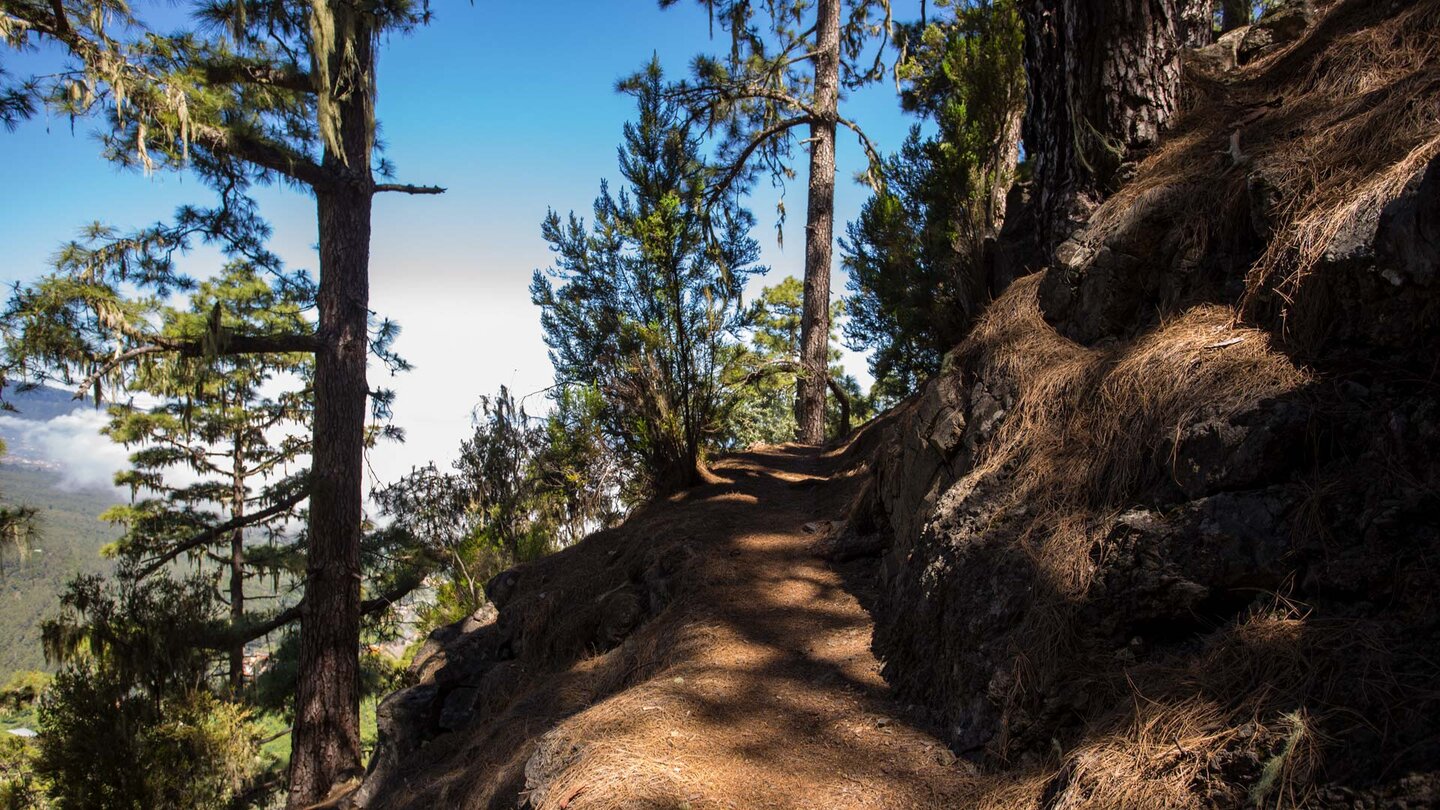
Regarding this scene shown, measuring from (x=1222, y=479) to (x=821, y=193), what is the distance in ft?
31.6

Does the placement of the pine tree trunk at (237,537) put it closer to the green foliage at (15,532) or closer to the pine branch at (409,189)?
the green foliage at (15,532)

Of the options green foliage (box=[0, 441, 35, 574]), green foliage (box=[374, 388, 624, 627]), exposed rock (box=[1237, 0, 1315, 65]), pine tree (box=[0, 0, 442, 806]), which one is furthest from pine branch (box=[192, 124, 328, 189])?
exposed rock (box=[1237, 0, 1315, 65])

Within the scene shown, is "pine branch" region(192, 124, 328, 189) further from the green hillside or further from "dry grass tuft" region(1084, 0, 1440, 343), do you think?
"dry grass tuft" region(1084, 0, 1440, 343)

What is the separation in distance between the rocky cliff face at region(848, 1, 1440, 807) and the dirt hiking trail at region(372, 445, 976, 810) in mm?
269

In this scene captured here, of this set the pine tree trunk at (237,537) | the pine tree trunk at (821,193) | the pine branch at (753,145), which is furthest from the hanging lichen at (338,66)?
the pine tree trunk at (237,537)

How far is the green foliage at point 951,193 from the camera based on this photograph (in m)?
5.40

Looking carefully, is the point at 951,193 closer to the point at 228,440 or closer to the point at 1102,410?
the point at 1102,410

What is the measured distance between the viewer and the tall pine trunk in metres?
7.84

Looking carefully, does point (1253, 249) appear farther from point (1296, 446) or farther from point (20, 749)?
point (20, 749)

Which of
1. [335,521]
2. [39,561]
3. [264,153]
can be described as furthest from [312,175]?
[39,561]

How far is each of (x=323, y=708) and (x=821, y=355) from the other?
7.71m

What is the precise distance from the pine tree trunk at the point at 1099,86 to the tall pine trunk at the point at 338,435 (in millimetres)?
6859

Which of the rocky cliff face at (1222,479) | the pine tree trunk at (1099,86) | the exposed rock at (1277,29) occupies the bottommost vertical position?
the rocky cliff face at (1222,479)

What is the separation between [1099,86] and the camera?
4.16m
